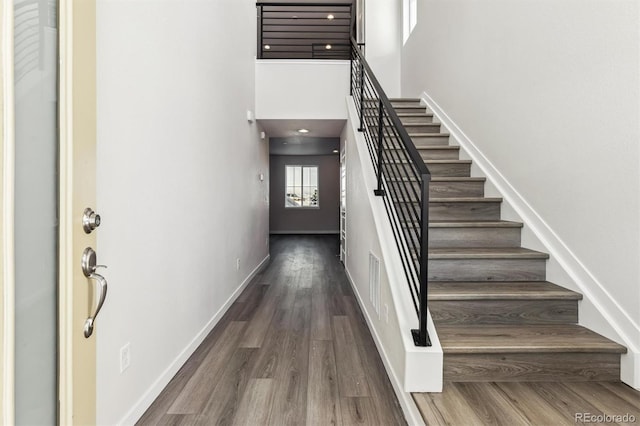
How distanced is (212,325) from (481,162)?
2771mm

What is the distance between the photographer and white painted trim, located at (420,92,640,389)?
154cm

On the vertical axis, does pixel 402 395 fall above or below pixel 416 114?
below

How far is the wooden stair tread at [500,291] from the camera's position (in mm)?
1814

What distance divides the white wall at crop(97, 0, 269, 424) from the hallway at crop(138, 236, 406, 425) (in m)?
0.15

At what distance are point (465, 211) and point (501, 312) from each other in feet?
3.17

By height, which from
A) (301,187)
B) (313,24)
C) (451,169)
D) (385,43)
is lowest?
(451,169)

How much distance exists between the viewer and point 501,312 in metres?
1.84

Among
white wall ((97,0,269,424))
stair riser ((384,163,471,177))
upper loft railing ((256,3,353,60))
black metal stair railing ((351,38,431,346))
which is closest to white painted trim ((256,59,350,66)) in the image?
upper loft railing ((256,3,353,60))

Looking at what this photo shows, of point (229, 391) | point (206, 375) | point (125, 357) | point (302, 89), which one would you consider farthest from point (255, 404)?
point (302, 89)

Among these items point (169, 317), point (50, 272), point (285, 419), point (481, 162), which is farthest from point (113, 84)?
point (481, 162)

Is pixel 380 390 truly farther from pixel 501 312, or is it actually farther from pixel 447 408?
pixel 501 312

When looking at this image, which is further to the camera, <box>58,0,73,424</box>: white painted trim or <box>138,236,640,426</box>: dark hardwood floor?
<box>138,236,640,426</box>: dark hardwood floor
